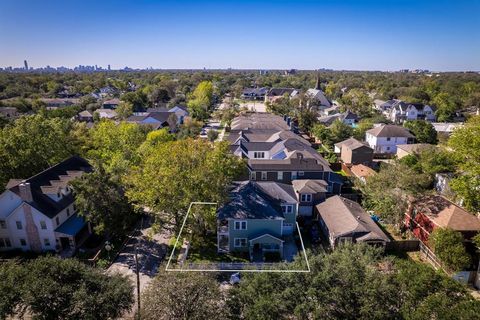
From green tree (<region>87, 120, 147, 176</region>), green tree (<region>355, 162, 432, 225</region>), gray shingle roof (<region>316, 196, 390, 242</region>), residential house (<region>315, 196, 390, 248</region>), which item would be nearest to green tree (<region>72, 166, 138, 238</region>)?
green tree (<region>87, 120, 147, 176</region>)

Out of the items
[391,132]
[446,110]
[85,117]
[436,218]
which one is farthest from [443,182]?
[85,117]

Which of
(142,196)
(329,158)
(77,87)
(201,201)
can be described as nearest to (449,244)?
(201,201)

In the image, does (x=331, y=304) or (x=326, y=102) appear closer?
(x=331, y=304)

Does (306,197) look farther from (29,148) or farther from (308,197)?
(29,148)

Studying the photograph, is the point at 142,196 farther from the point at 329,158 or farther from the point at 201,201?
the point at 329,158

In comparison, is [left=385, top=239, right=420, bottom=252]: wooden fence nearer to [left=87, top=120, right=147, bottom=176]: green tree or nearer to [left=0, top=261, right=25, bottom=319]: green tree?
[left=0, top=261, right=25, bottom=319]: green tree
